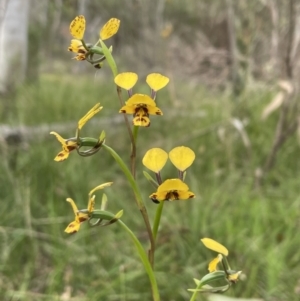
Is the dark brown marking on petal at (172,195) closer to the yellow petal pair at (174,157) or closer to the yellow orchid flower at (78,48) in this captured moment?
the yellow petal pair at (174,157)

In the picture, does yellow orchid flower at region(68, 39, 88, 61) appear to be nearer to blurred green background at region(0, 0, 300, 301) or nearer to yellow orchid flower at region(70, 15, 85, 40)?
yellow orchid flower at region(70, 15, 85, 40)

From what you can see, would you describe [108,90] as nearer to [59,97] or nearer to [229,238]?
→ [59,97]

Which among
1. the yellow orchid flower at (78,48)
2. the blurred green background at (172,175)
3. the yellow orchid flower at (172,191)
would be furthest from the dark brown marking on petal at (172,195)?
the blurred green background at (172,175)

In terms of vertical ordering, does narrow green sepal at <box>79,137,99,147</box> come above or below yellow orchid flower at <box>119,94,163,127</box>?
below

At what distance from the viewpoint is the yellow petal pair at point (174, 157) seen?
0.41 m

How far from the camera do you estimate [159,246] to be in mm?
1413

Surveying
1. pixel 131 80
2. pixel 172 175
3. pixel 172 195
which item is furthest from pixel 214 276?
pixel 172 175

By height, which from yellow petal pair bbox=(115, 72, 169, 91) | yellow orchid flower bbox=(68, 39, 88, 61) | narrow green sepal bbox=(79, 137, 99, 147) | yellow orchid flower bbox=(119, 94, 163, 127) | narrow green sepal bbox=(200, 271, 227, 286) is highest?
yellow orchid flower bbox=(68, 39, 88, 61)

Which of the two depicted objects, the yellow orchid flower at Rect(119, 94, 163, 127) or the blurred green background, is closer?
the yellow orchid flower at Rect(119, 94, 163, 127)

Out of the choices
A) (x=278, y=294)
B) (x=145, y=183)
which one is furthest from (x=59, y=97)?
(x=278, y=294)

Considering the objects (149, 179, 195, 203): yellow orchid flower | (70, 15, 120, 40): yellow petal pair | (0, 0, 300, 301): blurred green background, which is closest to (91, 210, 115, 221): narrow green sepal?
(149, 179, 195, 203): yellow orchid flower

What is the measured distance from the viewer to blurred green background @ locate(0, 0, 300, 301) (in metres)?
1.25

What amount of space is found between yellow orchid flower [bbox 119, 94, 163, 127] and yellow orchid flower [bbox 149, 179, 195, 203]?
57 millimetres

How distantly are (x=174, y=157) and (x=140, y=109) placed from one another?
54 mm
